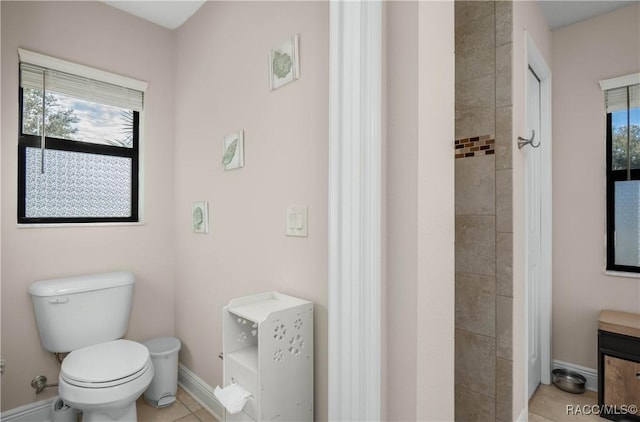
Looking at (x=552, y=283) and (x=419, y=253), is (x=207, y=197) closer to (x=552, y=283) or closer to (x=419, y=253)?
(x=419, y=253)

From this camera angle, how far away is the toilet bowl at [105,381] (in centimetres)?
139

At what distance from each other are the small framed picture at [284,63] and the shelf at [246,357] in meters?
1.11

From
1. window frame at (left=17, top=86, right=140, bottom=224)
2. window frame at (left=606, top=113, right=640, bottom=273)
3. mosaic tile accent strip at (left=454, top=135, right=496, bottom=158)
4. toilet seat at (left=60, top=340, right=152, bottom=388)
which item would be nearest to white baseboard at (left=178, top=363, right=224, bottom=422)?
toilet seat at (left=60, top=340, right=152, bottom=388)

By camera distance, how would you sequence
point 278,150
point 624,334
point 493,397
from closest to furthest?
1. point 278,150
2. point 493,397
3. point 624,334

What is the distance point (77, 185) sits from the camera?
195 centimetres

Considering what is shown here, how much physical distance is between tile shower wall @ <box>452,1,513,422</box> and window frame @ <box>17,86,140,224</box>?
1.99m

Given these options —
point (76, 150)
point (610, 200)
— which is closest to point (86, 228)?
point (76, 150)

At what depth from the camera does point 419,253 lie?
80cm

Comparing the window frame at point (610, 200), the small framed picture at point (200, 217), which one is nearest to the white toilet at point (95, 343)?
the small framed picture at point (200, 217)

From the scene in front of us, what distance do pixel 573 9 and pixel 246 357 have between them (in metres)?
2.79

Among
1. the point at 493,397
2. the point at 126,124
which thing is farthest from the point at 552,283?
the point at 126,124

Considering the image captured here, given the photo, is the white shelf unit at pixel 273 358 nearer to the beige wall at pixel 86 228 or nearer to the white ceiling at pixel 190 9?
the beige wall at pixel 86 228

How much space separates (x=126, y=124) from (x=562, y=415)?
3174mm

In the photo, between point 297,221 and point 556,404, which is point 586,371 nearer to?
point 556,404
